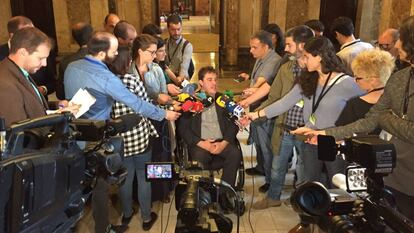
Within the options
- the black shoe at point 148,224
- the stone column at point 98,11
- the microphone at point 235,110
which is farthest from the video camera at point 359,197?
the stone column at point 98,11

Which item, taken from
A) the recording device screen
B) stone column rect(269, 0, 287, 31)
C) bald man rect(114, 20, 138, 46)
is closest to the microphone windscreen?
bald man rect(114, 20, 138, 46)

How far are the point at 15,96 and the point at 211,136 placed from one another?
1856 mm

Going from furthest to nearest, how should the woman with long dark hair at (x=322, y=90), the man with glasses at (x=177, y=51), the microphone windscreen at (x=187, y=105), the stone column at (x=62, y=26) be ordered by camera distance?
the stone column at (x=62, y=26)
the man with glasses at (x=177, y=51)
the microphone windscreen at (x=187, y=105)
the woman with long dark hair at (x=322, y=90)

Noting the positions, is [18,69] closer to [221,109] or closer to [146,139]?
[146,139]

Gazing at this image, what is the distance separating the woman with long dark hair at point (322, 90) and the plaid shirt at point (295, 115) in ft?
1.32

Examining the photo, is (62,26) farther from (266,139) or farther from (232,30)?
(266,139)

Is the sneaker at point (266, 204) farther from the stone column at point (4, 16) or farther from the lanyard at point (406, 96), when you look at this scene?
the stone column at point (4, 16)

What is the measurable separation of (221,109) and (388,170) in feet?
7.74

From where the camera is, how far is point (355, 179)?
159 cm

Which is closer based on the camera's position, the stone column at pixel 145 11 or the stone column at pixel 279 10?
the stone column at pixel 279 10

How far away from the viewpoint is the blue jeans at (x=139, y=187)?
3.37 m

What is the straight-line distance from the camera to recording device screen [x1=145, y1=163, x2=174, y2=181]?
200 centimetres

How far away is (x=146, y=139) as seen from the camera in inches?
129

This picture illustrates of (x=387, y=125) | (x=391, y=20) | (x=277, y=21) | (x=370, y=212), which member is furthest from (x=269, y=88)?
(x=277, y=21)
